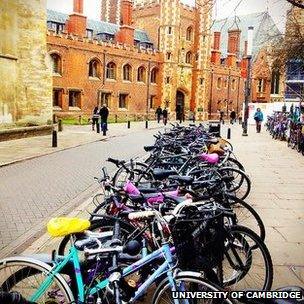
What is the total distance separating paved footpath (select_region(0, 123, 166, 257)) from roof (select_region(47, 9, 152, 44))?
2948cm

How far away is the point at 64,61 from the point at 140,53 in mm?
9836

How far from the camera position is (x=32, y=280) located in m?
3.11

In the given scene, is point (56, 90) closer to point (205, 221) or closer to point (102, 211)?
point (102, 211)

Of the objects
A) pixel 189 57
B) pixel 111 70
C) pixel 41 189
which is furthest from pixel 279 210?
pixel 189 57

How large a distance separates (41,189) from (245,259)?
5.70 metres

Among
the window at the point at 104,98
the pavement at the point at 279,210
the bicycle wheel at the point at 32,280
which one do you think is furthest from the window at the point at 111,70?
the bicycle wheel at the point at 32,280

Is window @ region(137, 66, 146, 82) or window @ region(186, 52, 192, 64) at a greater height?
window @ region(186, 52, 192, 64)

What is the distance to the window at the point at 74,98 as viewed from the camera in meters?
38.6

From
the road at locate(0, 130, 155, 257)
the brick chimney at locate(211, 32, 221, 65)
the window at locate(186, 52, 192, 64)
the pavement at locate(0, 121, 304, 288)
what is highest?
the brick chimney at locate(211, 32, 221, 65)

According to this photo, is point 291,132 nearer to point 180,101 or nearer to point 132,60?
point 132,60

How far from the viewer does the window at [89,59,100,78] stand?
40.2 metres

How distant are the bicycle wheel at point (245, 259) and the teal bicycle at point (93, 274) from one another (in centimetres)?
106

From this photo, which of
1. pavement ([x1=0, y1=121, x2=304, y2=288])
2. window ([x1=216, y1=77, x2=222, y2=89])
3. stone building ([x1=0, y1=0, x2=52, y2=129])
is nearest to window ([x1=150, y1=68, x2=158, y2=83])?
window ([x1=216, y1=77, x2=222, y2=89])

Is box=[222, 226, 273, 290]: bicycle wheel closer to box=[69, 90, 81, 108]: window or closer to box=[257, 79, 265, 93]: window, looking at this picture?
box=[69, 90, 81, 108]: window
